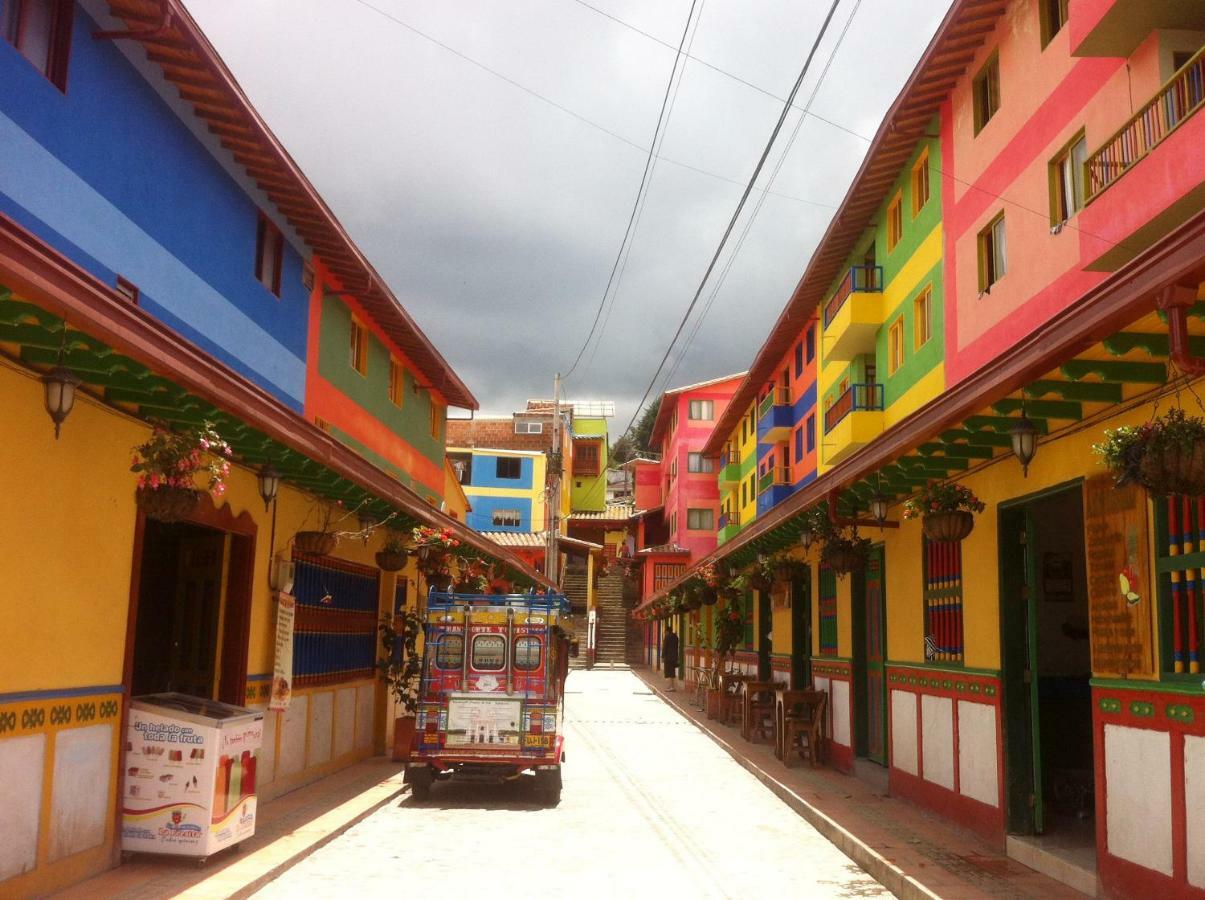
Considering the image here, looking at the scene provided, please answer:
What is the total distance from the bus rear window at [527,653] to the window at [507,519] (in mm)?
51767

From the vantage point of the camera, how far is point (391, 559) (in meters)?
16.2

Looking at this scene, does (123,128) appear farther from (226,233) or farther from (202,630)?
(202,630)

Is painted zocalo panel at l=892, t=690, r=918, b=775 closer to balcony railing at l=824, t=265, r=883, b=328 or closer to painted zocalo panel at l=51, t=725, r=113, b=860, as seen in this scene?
painted zocalo panel at l=51, t=725, r=113, b=860

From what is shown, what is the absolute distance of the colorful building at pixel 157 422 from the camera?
757cm

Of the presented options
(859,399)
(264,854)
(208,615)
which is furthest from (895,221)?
(264,854)

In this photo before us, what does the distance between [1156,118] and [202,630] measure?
12916mm

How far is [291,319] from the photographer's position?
1869 centimetres

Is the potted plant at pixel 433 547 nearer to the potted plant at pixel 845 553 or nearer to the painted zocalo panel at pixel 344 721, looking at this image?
the painted zocalo panel at pixel 344 721

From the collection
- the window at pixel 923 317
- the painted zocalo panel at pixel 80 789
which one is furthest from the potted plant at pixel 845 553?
the window at pixel 923 317

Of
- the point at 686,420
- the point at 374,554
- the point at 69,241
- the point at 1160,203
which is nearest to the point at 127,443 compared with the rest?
the point at 69,241

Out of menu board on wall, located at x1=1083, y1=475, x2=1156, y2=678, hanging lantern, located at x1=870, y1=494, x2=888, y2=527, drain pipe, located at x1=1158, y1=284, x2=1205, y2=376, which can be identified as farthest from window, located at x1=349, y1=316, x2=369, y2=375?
drain pipe, located at x1=1158, y1=284, x2=1205, y2=376

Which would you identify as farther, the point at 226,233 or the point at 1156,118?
the point at 226,233

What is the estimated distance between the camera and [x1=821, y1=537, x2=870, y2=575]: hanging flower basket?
14.3 metres

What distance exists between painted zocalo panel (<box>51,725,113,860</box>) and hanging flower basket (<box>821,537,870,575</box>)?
350 inches
